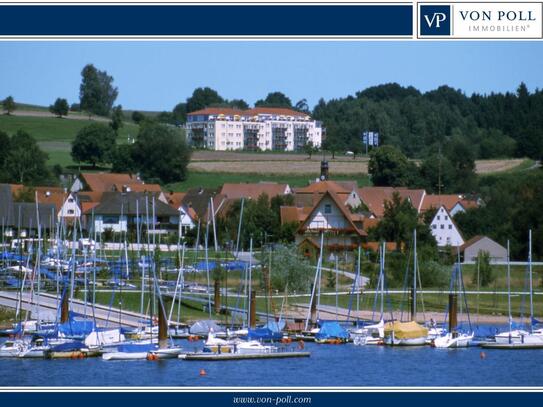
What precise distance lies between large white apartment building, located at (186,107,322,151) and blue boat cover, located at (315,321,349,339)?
361ft

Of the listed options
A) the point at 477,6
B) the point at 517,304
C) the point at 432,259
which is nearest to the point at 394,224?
the point at 432,259

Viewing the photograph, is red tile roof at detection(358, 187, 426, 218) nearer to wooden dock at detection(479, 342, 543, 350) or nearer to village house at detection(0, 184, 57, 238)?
village house at detection(0, 184, 57, 238)

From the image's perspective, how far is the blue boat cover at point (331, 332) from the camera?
162ft

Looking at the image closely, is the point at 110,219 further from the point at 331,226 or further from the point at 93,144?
the point at 93,144

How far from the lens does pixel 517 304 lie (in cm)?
6081

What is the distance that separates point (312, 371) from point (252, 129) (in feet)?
408

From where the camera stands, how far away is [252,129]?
163375 mm

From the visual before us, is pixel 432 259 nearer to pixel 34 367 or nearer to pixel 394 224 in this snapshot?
pixel 394 224

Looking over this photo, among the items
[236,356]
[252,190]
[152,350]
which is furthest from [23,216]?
[236,356]

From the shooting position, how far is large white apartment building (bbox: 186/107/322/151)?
534 feet

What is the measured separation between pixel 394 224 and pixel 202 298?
29.0 m

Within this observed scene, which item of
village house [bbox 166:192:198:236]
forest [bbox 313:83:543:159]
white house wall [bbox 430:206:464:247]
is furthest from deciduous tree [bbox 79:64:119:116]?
white house wall [bbox 430:206:464:247]

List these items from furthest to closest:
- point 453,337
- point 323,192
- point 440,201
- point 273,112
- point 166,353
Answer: point 273,112 → point 440,201 → point 323,192 → point 453,337 → point 166,353

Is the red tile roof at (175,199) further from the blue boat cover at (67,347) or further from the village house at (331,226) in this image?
the blue boat cover at (67,347)
